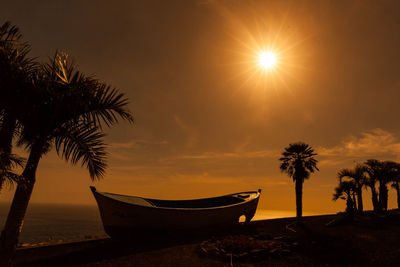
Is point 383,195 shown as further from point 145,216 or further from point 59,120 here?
point 59,120

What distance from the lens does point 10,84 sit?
5.66m

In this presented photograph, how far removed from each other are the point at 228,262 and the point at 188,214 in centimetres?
560

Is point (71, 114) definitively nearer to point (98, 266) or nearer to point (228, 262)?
point (98, 266)

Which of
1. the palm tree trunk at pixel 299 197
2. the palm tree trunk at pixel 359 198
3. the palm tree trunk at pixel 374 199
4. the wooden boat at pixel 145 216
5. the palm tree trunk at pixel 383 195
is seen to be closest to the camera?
the wooden boat at pixel 145 216

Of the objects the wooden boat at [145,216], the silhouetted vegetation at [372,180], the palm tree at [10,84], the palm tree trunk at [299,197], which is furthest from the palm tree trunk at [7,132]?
the silhouetted vegetation at [372,180]

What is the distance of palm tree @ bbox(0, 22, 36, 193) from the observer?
545 centimetres

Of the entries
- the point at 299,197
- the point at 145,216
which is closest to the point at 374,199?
the point at 299,197

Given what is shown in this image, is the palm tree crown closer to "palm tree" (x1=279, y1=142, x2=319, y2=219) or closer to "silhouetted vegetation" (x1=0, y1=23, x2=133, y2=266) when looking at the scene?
"palm tree" (x1=279, y1=142, x2=319, y2=219)

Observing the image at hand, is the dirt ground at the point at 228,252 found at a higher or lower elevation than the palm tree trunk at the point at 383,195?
lower

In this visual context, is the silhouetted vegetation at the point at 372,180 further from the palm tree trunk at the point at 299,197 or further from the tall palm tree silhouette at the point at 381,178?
the palm tree trunk at the point at 299,197

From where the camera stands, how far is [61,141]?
22.6 ft

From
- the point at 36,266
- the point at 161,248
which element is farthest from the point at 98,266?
the point at 161,248

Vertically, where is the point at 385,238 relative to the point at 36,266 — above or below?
above

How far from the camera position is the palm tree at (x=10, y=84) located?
5.45 meters
